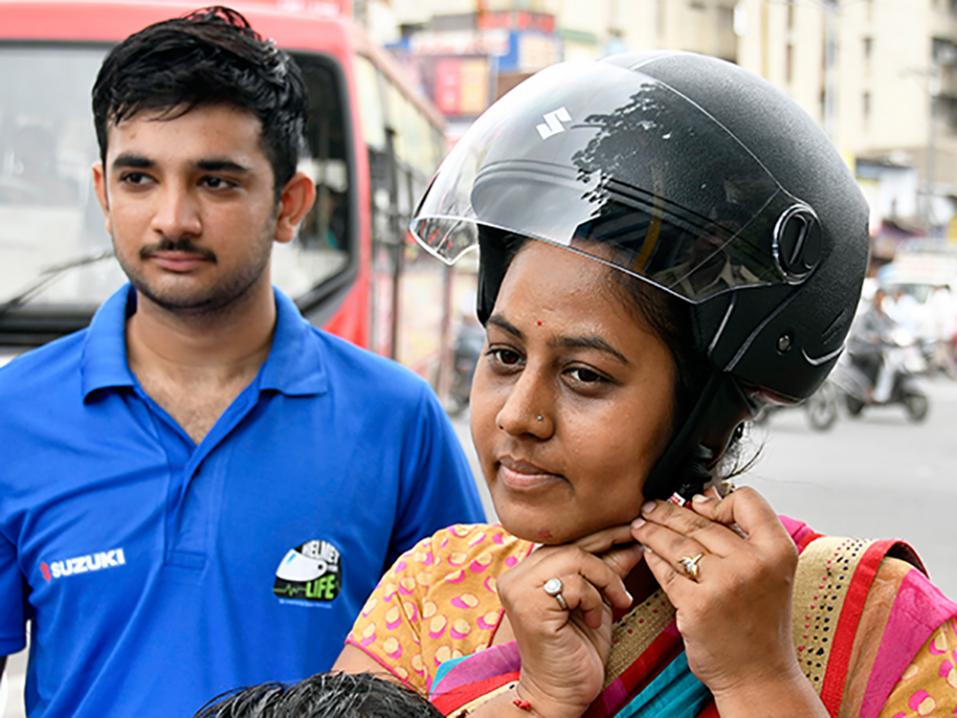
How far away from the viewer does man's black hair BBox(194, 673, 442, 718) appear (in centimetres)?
114

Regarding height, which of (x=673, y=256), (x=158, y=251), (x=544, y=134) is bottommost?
(x=158, y=251)

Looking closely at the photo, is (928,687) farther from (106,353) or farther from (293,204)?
(293,204)

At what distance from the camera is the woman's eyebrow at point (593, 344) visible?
1.35 metres

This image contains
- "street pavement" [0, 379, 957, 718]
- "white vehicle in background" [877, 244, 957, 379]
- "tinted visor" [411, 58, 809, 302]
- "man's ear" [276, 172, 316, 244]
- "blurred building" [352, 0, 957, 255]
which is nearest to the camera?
"tinted visor" [411, 58, 809, 302]

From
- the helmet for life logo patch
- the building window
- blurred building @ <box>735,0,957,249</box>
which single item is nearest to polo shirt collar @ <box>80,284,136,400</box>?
the helmet for life logo patch

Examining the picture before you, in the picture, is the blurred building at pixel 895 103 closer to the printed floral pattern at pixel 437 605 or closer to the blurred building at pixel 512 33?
the blurred building at pixel 512 33

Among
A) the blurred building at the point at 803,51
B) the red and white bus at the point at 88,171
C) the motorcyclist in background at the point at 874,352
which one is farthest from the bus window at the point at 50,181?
the blurred building at the point at 803,51

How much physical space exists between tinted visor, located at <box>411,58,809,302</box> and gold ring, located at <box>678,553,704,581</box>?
0.27 m

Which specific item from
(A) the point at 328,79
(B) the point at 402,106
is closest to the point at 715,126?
(A) the point at 328,79

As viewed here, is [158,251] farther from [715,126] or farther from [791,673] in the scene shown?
[791,673]

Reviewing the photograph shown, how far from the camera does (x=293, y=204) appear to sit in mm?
2330

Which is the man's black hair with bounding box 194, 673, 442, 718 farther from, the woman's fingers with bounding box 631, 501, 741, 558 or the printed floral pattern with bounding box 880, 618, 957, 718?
the printed floral pattern with bounding box 880, 618, 957, 718

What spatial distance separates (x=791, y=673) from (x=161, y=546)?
3.37 ft

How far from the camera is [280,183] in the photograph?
2.26 m
